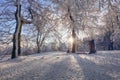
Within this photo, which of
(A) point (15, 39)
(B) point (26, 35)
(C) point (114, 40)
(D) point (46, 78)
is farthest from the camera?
(C) point (114, 40)

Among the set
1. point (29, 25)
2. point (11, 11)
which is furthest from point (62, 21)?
point (11, 11)

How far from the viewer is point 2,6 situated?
17.4m

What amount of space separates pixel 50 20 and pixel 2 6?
16.2 ft

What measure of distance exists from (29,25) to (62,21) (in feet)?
11.7

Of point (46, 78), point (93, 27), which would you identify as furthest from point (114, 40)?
point (46, 78)

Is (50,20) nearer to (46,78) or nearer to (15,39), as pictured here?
(15,39)

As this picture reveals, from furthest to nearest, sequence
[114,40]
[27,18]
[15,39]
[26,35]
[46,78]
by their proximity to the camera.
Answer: [114,40]
[26,35]
[27,18]
[15,39]
[46,78]

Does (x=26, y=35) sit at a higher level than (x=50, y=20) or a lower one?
lower

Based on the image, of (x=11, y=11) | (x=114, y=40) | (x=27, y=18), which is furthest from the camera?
(x=114, y=40)

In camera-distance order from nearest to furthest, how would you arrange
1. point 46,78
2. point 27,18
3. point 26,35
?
point 46,78 → point 27,18 → point 26,35

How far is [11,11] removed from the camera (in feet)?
59.9

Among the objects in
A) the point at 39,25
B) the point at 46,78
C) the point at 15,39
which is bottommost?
the point at 46,78

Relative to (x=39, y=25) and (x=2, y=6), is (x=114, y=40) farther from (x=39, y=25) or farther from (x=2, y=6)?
→ (x=2, y=6)

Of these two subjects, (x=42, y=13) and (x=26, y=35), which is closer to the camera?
(x=42, y=13)
